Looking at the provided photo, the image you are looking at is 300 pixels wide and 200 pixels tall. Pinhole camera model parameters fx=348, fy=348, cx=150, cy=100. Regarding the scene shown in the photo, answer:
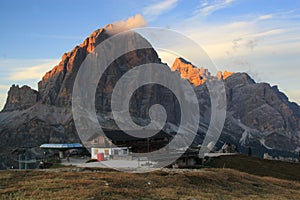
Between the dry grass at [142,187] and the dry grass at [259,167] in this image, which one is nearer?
the dry grass at [142,187]

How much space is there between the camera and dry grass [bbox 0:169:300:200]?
2445cm

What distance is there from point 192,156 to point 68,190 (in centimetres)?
3824

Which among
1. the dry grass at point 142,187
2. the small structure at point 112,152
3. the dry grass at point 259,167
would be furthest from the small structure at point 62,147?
the dry grass at point 142,187

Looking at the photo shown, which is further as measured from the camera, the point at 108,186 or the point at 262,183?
the point at 262,183

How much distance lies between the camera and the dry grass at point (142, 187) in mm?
24453

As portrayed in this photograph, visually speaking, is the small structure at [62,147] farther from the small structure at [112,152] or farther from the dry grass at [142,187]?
the dry grass at [142,187]

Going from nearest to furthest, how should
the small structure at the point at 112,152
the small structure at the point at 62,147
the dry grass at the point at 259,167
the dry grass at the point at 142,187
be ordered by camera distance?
the dry grass at the point at 142,187 → the dry grass at the point at 259,167 → the small structure at the point at 112,152 → the small structure at the point at 62,147

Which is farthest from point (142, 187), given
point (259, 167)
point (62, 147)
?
point (62, 147)

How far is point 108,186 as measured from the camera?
90.2 ft

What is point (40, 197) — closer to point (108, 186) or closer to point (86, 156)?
point (108, 186)

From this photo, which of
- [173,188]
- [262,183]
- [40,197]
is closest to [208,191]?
[173,188]

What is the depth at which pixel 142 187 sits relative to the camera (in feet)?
92.8

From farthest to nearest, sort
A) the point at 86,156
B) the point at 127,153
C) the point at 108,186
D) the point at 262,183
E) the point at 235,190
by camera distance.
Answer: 1. the point at 86,156
2. the point at 127,153
3. the point at 262,183
4. the point at 235,190
5. the point at 108,186

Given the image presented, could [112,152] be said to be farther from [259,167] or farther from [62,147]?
[259,167]
